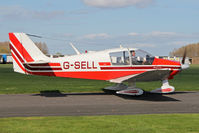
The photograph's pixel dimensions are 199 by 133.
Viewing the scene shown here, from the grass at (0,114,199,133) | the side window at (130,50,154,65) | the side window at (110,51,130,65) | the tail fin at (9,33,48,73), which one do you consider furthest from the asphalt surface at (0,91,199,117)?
the side window at (130,50,154,65)

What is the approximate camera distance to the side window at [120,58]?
44.2 feet

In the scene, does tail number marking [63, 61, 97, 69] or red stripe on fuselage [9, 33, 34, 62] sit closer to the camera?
red stripe on fuselage [9, 33, 34, 62]

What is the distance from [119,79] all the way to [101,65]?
107 cm

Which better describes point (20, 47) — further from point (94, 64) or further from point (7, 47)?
point (7, 47)

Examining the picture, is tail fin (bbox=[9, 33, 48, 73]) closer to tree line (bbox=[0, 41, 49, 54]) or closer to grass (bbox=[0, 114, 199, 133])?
grass (bbox=[0, 114, 199, 133])

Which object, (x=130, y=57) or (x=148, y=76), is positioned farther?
(x=130, y=57)

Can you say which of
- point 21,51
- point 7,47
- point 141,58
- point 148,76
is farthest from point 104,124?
point 7,47

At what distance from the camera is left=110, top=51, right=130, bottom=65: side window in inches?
530

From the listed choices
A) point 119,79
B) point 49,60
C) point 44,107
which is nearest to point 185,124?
point 44,107

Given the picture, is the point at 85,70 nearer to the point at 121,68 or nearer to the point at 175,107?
the point at 121,68

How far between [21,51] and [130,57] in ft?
16.6

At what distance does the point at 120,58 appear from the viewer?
44.3 feet

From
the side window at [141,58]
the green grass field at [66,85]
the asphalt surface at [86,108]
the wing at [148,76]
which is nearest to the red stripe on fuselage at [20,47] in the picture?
the asphalt surface at [86,108]

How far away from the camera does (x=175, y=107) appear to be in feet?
34.6
